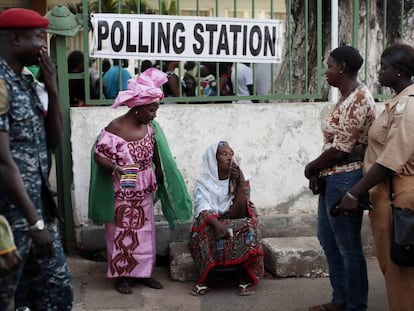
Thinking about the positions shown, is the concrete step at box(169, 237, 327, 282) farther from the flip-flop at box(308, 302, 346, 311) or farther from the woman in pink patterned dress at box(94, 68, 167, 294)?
the flip-flop at box(308, 302, 346, 311)

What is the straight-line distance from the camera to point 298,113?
601cm

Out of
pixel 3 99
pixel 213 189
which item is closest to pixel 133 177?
pixel 213 189

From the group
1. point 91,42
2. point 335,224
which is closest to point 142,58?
point 91,42

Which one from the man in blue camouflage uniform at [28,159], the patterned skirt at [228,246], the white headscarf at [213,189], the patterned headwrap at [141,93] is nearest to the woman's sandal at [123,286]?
the patterned skirt at [228,246]

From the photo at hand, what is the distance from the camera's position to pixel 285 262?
17.7ft

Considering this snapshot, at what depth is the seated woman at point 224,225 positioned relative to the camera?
5031mm

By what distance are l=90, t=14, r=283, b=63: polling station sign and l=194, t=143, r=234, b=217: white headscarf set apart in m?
0.98

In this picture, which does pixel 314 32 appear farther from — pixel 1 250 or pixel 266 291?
pixel 1 250

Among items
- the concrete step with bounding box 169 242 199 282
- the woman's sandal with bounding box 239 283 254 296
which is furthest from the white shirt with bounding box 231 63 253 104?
the woman's sandal with bounding box 239 283 254 296

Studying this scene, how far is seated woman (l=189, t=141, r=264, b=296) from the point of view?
5.03 meters

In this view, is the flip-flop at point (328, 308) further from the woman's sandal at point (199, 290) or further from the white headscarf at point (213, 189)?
the white headscarf at point (213, 189)

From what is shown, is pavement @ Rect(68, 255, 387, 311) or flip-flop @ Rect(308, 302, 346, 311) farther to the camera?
pavement @ Rect(68, 255, 387, 311)

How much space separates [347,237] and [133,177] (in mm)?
1595

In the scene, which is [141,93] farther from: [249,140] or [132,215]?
[249,140]
